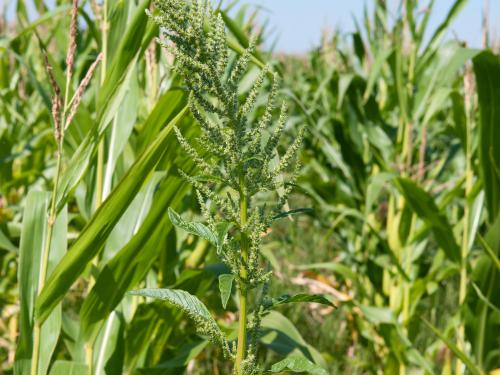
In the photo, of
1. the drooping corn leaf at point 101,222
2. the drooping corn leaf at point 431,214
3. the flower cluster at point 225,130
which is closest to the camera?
the flower cluster at point 225,130

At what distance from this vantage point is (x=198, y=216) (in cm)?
194

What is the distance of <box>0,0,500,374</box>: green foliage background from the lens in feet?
3.81

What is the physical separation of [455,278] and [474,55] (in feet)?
6.46

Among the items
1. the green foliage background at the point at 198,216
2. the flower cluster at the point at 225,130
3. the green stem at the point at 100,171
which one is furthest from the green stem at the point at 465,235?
the flower cluster at the point at 225,130

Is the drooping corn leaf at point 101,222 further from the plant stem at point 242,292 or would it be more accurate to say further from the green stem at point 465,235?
the green stem at point 465,235

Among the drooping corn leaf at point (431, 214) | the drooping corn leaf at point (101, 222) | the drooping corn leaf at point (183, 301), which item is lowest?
the drooping corn leaf at point (183, 301)

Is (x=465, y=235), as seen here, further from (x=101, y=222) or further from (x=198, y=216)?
(x=101, y=222)

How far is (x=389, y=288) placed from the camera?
2488 mm

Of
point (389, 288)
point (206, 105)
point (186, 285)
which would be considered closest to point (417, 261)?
point (389, 288)

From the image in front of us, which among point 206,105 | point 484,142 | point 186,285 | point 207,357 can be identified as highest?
point 484,142

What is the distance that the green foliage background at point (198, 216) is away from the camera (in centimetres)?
116

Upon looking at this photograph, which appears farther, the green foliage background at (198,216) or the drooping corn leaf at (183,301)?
the green foliage background at (198,216)

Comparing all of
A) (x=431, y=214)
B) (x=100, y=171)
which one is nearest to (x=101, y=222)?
(x=100, y=171)

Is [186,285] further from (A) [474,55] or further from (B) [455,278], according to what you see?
(B) [455,278]
